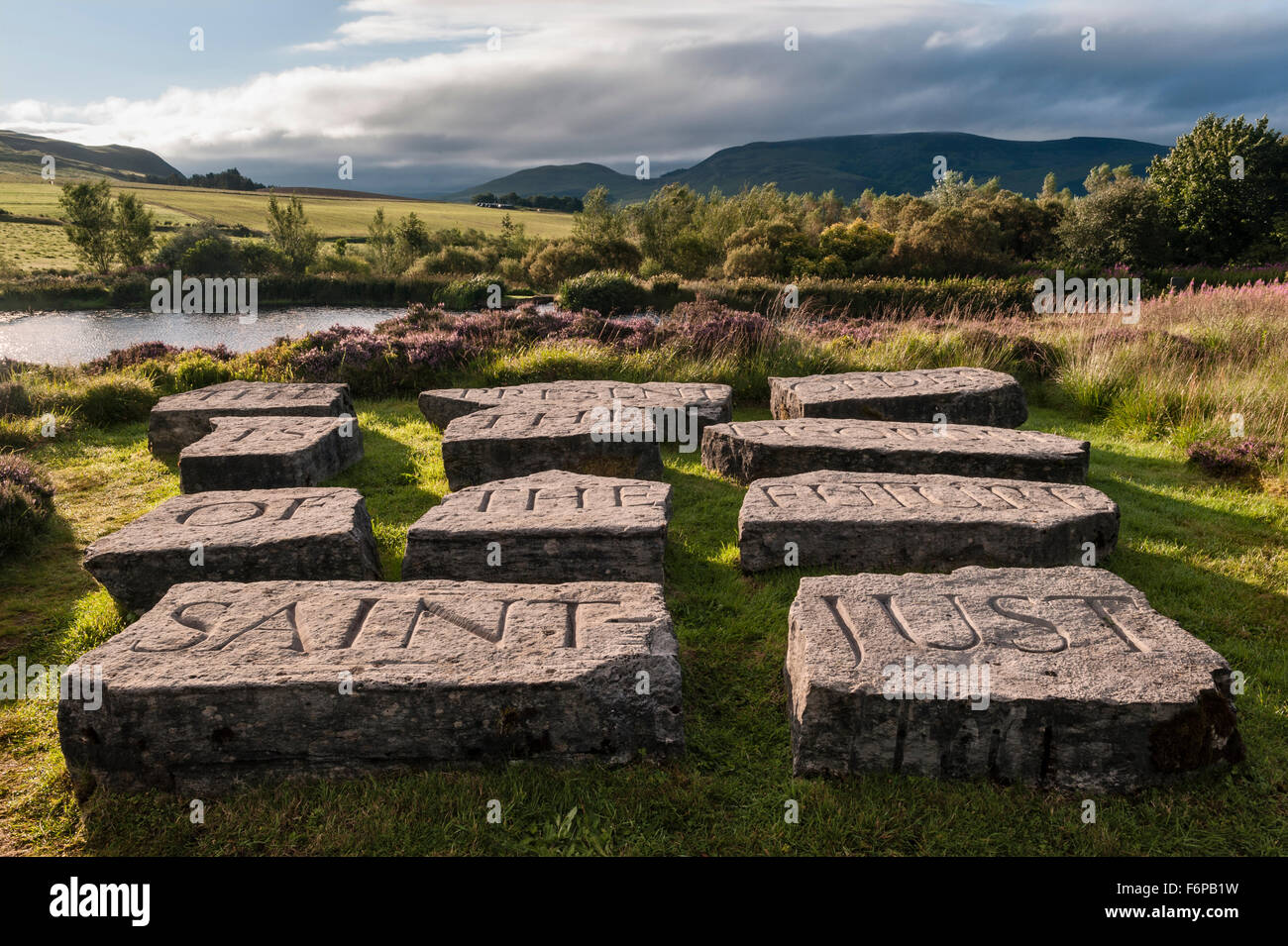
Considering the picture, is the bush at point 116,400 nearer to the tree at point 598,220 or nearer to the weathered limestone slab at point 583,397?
the weathered limestone slab at point 583,397

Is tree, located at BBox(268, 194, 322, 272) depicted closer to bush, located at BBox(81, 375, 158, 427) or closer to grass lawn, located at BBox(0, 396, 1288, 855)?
bush, located at BBox(81, 375, 158, 427)

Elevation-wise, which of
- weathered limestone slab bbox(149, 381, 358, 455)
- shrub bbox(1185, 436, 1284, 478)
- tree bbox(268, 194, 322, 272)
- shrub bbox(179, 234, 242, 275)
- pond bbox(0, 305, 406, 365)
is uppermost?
tree bbox(268, 194, 322, 272)

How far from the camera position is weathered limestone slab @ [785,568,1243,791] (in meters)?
3.12

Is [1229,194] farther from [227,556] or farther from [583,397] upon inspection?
[227,556]

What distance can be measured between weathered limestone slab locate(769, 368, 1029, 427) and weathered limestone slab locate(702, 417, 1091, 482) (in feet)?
2.50

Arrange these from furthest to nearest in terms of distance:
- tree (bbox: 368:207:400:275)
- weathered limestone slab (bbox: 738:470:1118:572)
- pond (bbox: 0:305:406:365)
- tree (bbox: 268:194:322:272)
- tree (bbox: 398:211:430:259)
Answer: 1. tree (bbox: 398:211:430:259)
2. tree (bbox: 368:207:400:275)
3. tree (bbox: 268:194:322:272)
4. pond (bbox: 0:305:406:365)
5. weathered limestone slab (bbox: 738:470:1118:572)

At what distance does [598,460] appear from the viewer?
7184 mm

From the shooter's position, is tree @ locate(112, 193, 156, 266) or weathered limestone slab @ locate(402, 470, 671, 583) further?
tree @ locate(112, 193, 156, 266)

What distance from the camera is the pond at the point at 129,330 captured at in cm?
1395

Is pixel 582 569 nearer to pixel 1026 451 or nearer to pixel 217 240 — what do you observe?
pixel 1026 451

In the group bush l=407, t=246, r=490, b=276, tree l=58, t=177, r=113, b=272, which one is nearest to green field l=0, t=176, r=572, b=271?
tree l=58, t=177, r=113, b=272

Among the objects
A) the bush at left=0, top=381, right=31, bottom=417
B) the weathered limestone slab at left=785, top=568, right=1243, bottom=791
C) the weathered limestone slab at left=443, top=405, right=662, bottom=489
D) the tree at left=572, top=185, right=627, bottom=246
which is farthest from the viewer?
the tree at left=572, top=185, right=627, bottom=246

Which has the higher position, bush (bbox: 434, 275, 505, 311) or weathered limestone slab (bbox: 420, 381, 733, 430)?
bush (bbox: 434, 275, 505, 311)

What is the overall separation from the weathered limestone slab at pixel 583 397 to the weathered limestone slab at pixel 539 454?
945 mm
